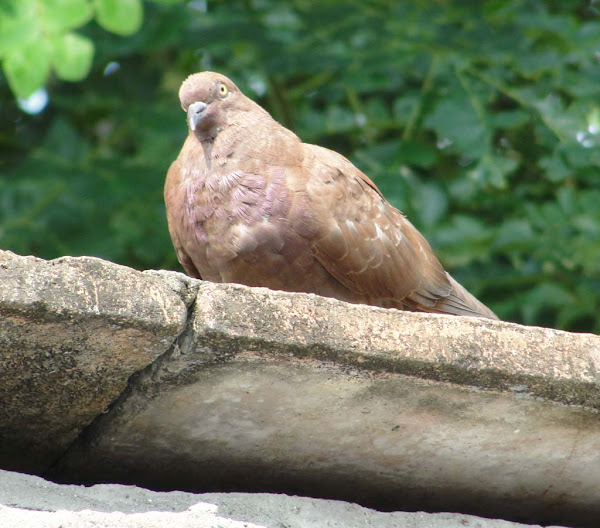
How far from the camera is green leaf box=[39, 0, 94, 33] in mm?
3293

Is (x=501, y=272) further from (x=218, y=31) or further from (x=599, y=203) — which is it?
(x=218, y=31)

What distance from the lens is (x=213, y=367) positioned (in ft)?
5.65

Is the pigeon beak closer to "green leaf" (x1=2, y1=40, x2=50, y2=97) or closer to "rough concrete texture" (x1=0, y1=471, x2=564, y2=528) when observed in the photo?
"green leaf" (x1=2, y1=40, x2=50, y2=97)

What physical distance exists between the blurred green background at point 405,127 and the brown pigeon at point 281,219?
148cm

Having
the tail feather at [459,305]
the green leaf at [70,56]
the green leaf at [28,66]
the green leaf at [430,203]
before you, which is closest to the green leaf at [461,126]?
the green leaf at [430,203]

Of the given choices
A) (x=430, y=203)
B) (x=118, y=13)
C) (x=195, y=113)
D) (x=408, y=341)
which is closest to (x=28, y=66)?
(x=118, y=13)

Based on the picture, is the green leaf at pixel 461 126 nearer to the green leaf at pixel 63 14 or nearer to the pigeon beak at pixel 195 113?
the pigeon beak at pixel 195 113

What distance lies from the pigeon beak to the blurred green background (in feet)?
5.25

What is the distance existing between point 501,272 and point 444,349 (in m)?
3.84

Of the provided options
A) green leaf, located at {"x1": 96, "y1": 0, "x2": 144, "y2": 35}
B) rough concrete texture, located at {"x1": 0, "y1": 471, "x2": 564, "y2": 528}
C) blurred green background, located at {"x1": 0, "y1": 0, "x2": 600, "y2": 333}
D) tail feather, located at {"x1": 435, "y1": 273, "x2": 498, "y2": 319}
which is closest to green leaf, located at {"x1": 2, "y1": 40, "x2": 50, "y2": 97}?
green leaf, located at {"x1": 96, "y1": 0, "x2": 144, "y2": 35}

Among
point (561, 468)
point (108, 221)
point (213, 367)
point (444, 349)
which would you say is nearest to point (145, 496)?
point (213, 367)

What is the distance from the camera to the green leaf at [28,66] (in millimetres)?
3320

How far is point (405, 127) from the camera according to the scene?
5.43 m

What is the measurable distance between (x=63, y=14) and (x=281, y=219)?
113 centimetres
